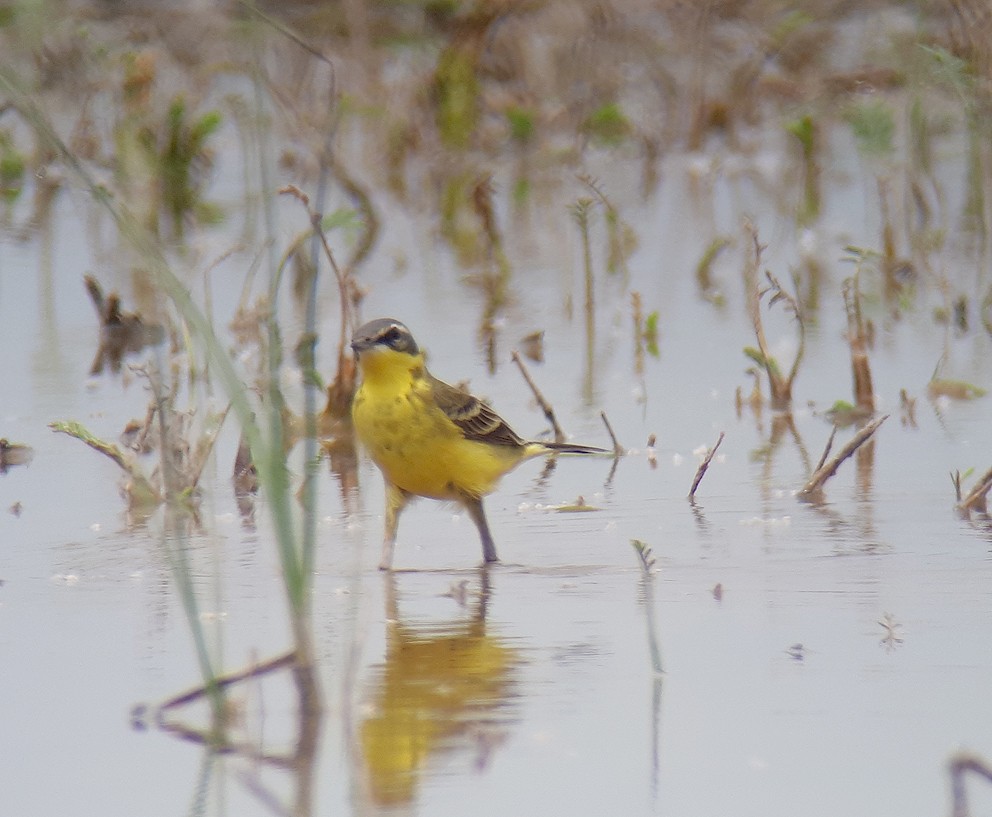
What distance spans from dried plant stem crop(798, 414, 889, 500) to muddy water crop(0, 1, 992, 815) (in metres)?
0.10

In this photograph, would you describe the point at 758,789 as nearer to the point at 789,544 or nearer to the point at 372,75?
the point at 789,544

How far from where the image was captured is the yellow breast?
6.01 m

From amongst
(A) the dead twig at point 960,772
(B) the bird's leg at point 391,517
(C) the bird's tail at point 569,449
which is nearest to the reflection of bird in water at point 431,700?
(B) the bird's leg at point 391,517

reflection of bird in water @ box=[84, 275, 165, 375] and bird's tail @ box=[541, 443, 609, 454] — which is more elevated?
A: reflection of bird in water @ box=[84, 275, 165, 375]

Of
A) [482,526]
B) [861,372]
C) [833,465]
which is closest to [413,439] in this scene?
[482,526]

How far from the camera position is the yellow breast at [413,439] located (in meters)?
6.01

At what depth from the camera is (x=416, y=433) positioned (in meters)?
6.01

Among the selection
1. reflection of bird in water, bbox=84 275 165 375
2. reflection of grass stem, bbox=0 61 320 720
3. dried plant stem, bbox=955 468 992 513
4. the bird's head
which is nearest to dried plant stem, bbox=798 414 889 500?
dried plant stem, bbox=955 468 992 513

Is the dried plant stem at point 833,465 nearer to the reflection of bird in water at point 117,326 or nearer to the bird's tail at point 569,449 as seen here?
the bird's tail at point 569,449

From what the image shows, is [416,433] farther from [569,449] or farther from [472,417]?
[569,449]

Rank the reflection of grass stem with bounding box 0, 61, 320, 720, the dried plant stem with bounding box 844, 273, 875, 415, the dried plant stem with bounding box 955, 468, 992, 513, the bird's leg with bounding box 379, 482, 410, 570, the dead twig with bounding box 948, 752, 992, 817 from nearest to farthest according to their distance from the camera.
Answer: the dead twig with bounding box 948, 752, 992, 817
the reflection of grass stem with bounding box 0, 61, 320, 720
the bird's leg with bounding box 379, 482, 410, 570
the dried plant stem with bounding box 955, 468, 992, 513
the dried plant stem with bounding box 844, 273, 875, 415

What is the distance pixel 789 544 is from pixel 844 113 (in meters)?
8.54

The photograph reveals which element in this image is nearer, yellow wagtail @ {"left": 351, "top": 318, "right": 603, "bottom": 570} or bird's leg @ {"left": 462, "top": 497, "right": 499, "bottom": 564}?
bird's leg @ {"left": 462, "top": 497, "right": 499, "bottom": 564}

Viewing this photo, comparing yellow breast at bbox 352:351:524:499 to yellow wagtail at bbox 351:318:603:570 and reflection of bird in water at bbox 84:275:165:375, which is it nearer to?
yellow wagtail at bbox 351:318:603:570
